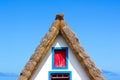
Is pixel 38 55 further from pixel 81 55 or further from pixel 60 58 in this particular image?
pixel 81 55

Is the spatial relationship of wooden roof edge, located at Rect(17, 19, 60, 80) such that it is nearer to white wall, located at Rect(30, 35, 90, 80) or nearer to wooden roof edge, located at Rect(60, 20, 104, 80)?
white wall, located at Rect(30, 35, 90, 80)

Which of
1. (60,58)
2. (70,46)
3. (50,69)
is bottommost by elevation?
(50,69)

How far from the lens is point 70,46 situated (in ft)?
120

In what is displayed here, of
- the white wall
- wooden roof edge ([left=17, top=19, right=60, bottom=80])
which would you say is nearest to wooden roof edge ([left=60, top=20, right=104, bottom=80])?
the white wall

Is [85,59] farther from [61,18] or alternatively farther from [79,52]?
[61,18]

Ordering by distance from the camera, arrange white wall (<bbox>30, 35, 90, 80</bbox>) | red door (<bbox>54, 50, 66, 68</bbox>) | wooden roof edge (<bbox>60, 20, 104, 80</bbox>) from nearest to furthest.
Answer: wooden roof edge (<bbox>60, 20, 104, 80</bbox>), white wall (<bbox>30, 35, 90, 80</bbox>), red door (<bbox>54, 50, 66, 68</bbox>)

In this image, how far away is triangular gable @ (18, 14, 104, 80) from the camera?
3603 centimetres

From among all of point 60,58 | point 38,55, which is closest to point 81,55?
point 60,58

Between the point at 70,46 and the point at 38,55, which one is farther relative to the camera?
the point at 70,46

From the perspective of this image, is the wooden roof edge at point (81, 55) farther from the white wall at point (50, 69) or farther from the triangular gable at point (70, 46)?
the white wall at point (50, 69)

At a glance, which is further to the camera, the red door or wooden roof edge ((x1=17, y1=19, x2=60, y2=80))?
the red door

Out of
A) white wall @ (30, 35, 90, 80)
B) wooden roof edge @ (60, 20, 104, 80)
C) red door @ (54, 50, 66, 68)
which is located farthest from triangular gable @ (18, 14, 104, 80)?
red door @ (54, 50, 66, 68)

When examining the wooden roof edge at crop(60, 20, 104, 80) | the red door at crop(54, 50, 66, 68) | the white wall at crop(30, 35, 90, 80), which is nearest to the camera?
the wooden roof edge at crop(60, 20, 104, 80)

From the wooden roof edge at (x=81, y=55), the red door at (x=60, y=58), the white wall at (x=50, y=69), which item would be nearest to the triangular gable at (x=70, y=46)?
the wooden roof edge at (x=81, y=55)
